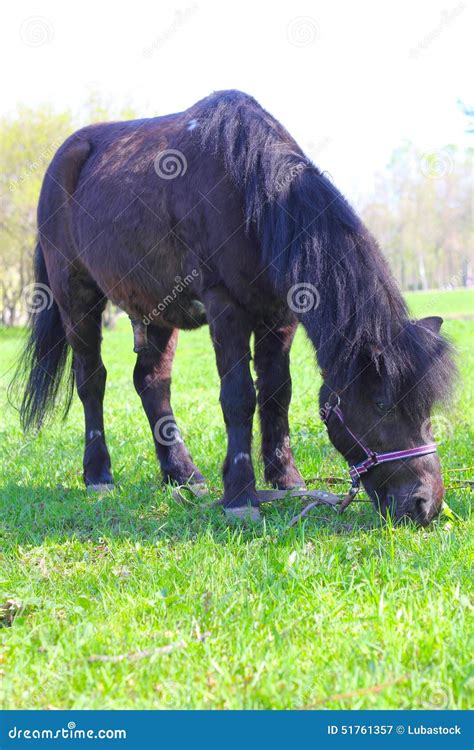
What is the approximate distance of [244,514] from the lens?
174 inches

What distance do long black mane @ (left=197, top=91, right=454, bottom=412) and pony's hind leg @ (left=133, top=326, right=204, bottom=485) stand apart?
190cm

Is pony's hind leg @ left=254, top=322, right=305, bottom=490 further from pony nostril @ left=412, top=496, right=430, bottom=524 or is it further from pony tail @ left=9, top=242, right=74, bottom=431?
pony tail @ left=9, top=242, right=74, bottom=431

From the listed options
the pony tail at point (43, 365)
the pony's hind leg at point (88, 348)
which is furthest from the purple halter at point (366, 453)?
the pony tail at point (43, 365)

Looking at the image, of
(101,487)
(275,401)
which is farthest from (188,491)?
(275,401)

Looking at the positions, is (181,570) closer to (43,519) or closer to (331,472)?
(43,519)

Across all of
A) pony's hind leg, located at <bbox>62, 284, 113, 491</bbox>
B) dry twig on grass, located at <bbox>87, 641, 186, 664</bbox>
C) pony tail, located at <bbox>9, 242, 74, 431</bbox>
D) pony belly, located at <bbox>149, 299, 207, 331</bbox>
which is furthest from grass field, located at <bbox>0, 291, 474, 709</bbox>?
pony tail, located at <bbox>9, 242, 74, 431</bbox>

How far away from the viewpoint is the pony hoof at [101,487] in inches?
215

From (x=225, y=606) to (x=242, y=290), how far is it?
205 cm

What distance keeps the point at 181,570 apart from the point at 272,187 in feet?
7.15

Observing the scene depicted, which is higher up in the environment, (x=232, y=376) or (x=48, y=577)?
(x=232, y=376)

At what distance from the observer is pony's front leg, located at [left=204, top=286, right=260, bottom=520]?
179 inches

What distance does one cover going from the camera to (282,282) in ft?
13.8

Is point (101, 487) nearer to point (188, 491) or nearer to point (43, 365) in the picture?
point (188, 491)

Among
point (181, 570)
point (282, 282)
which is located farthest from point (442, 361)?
point (181, 570)
